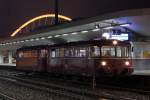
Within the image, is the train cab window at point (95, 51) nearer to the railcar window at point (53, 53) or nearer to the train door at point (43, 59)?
the railcar window at point (53, 53)

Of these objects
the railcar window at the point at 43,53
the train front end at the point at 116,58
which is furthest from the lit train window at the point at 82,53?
the railcar window at the point at 43,53

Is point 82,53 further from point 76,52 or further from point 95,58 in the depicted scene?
point 95,58

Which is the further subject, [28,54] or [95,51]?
[28,54]

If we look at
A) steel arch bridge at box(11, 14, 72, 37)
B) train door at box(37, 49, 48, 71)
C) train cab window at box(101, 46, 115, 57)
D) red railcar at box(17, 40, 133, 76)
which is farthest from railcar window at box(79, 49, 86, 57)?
steel arch bridge at box(11, 14, 72, 37)

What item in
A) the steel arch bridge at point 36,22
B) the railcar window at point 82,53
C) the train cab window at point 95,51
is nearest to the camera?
the train cab window at point 95,51

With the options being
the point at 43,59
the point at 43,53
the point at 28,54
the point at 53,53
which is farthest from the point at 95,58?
the point at 28,54

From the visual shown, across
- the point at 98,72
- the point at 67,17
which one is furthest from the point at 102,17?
the point at 67,17

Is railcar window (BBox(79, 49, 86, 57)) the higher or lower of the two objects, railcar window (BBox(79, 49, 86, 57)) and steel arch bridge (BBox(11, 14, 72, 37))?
the lower

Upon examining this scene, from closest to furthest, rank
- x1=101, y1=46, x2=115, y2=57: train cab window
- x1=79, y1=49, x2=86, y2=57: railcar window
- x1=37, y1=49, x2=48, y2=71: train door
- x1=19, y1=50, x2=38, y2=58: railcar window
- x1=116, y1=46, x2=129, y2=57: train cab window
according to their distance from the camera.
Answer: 1. x1=101, y1=46, x2=115, y2=57: train cab window
2. x1=116, y1=46, x2=129, y2=57: train cab window
3. x1=79, y1=49, x2=86, y2=57: railcar window
4. x1=37, y1=49, x2=48, y2=71: train door
5. x1=19, y1=50, x2=38, y2=58: railcar window

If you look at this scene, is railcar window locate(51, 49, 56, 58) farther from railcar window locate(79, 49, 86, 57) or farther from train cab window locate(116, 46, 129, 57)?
train cab window locate(116, 46, 129, 57)

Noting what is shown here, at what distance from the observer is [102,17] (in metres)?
31.8

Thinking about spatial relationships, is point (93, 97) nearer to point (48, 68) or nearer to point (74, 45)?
point (74, 45)

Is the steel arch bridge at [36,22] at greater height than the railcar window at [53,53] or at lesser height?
greater

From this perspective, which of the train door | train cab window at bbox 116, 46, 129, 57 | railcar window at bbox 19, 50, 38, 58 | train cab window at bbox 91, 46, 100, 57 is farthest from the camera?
railcar window at bbox 19, 50, 38, 58
